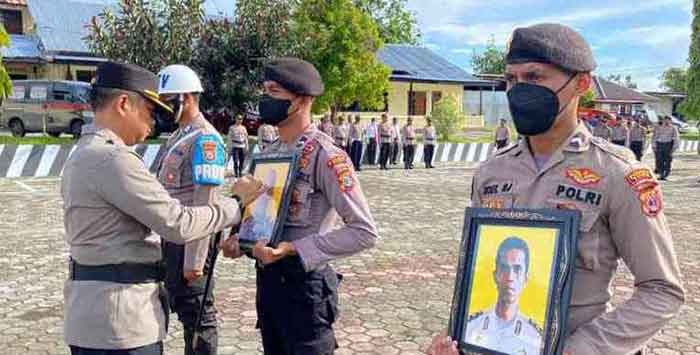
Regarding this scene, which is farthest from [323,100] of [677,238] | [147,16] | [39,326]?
[39,326]

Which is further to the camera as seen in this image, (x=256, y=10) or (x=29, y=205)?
(x=256, y=10)

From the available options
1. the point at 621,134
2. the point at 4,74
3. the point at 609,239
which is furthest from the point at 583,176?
the point at 621,134

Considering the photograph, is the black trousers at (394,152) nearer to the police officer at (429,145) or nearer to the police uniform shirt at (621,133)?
the police officer at (429,145)

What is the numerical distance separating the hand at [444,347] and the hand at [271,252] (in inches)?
42.4

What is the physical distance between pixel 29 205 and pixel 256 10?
10.1 meters

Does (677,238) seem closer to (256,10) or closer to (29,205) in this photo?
(29,205)

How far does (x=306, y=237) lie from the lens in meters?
2.73

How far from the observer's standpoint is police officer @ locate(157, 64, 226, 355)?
321cm

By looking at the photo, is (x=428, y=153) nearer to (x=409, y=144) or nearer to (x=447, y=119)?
(x=409, y=144)

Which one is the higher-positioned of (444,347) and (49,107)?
(49,107)

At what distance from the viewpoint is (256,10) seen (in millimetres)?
18781

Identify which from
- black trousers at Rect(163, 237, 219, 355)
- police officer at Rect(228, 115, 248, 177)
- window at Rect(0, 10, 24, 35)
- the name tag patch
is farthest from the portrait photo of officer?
window at Rect(0, 10, 24, 35)

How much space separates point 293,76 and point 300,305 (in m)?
1.02

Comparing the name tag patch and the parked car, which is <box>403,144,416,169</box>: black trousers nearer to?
the parked car
